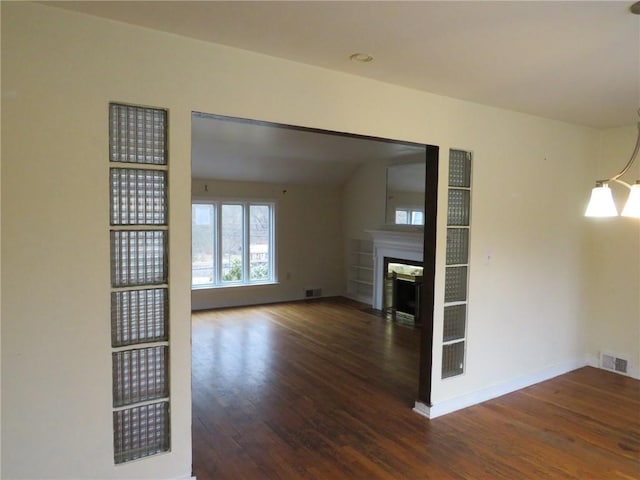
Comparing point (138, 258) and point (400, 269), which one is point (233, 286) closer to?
point (400, 269)

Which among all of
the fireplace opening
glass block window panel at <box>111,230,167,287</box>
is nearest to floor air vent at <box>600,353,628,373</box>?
the fireplace opening

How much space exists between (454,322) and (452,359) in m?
0.29

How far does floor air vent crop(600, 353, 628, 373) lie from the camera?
4312mm

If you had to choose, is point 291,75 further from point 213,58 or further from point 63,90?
point 63,90

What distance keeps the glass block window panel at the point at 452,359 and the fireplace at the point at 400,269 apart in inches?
110

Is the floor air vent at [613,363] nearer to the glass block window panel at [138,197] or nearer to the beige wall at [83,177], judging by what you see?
the beige wall at [83,177]

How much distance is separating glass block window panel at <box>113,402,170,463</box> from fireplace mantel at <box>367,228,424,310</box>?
181 inches

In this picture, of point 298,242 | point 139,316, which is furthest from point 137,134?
Answer: point 298,242

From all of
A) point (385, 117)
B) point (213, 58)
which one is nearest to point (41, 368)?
point (213, 58)

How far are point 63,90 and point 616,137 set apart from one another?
4618 mm

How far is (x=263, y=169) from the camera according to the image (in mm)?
7031

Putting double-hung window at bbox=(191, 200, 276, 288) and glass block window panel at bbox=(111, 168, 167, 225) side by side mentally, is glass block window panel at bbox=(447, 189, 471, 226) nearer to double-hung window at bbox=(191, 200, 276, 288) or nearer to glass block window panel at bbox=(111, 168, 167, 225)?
glass block window panel at bbox=(111, 168, 167, 225)

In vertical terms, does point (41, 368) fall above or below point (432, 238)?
below

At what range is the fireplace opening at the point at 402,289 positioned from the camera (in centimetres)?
650
